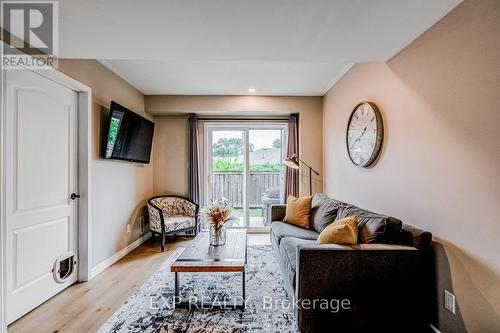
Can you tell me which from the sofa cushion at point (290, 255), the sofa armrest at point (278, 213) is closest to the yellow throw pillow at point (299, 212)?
the sofa armrest at point (278, 213)

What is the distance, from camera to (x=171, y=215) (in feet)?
15.1

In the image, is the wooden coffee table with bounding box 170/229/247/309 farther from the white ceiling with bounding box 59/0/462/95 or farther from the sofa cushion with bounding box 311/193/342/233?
the white ceiling with bounding box 59/0/462/95

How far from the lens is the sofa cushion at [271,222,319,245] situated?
9.87 feet

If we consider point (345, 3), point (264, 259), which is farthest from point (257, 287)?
point (345, 3)

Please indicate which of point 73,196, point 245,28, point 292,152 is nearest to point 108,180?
point 73,196

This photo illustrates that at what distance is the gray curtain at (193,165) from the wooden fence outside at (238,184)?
40cm

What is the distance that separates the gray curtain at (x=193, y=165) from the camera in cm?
482

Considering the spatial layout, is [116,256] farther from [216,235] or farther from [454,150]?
[454,150]

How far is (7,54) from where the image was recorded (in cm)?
202

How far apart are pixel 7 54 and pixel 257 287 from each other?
3048 mm

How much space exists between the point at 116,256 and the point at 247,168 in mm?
2682

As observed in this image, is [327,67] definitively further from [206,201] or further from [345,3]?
[206,201]

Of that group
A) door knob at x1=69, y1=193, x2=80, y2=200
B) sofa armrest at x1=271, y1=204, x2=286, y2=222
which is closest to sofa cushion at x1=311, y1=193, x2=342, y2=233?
sofa armrest at x1=271, y1=204, x2=286, y2=222

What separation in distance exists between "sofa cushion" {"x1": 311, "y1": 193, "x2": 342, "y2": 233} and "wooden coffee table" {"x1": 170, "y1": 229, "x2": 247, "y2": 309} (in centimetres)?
102
